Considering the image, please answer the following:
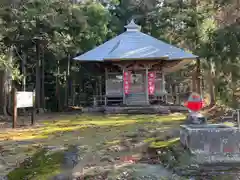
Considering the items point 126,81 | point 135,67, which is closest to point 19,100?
point 126,81

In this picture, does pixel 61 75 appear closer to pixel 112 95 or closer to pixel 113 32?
pixel 113 32

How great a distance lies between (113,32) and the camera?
3138 cm

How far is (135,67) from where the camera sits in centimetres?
2069

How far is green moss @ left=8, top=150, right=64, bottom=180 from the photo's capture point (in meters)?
5.10

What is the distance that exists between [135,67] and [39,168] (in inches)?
614

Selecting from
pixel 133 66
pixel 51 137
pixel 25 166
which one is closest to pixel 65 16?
pixel 133 66

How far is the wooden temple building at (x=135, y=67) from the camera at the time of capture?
65.2 feet

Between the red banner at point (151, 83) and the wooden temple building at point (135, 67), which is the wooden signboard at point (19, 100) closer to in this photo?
the wooden temple building at point (135, 67)

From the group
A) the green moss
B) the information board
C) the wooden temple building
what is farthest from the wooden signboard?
the wooden temple building

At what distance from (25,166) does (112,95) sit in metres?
15.0

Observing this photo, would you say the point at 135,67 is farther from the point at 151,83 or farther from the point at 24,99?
the point at 24,99

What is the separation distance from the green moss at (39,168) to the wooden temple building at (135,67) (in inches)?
506

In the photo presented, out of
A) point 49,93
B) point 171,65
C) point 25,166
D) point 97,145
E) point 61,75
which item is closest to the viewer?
point 25,166

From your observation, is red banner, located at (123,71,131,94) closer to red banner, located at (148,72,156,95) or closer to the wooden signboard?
red banner, located at (148,72,156,95)
